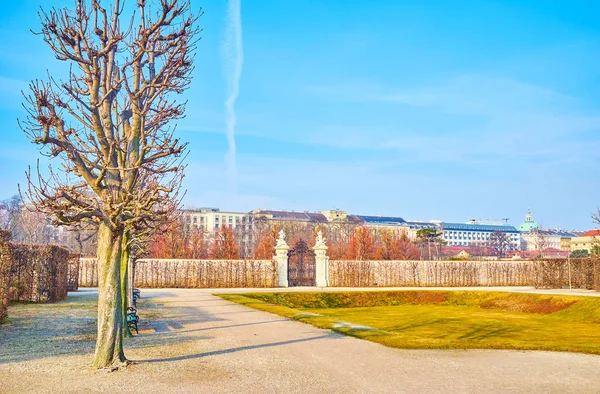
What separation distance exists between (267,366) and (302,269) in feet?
128

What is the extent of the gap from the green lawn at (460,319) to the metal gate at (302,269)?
11.8 meters

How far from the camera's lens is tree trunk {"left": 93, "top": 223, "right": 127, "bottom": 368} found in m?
11.5

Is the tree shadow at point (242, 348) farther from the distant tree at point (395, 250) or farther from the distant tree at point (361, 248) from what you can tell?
the distant tree at point (395, 250)

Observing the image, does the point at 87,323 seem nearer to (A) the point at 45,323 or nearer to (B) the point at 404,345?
(A) the point at 45,323

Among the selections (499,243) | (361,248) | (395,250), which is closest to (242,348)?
(361,248)

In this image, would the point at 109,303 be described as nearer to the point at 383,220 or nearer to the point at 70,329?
the point at 70,329

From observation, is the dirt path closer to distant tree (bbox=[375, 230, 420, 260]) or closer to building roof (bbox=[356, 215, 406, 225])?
distant tree (bbox=[375, 230, 420, 260])

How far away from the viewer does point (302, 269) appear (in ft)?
166

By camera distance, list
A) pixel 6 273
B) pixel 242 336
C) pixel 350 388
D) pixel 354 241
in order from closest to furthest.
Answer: pixel 350 388 → pixel 242 336 → pixel 6 273 → pixel 354 241

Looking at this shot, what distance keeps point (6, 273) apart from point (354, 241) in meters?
58.5

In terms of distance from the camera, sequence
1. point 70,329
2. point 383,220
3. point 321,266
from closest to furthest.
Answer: point 70,329
point 321,266
point 383,220

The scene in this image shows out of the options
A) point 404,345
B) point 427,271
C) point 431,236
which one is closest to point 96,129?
point 404,345

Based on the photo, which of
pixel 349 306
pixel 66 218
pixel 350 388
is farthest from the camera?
pixel 349 306

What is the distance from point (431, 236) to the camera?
80.1 m
